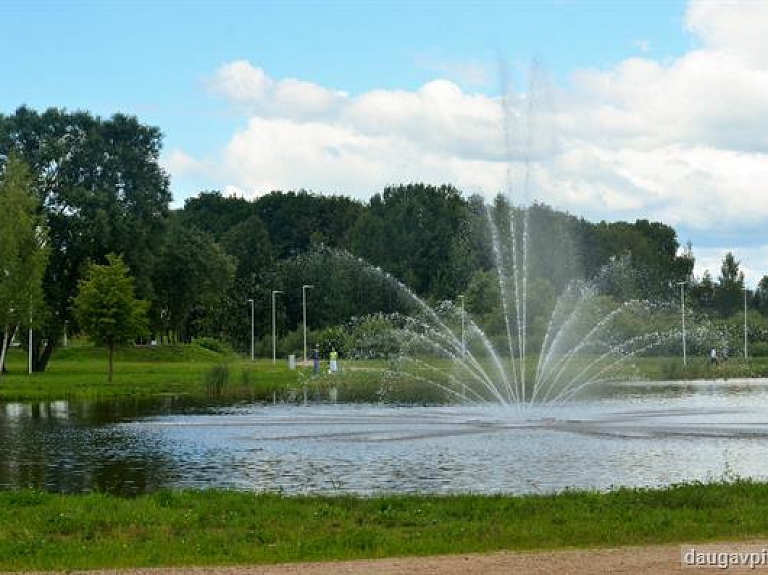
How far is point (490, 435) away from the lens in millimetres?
31859

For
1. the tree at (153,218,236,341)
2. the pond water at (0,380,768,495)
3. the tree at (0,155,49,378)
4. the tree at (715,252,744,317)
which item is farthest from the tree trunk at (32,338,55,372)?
the tree at (715,252,744,317)

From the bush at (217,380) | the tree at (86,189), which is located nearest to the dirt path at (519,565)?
the bush at (217,380)

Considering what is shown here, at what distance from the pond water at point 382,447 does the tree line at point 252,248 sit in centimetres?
1569

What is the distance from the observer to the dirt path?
12891 mm

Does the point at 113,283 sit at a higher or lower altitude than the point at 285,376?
higher

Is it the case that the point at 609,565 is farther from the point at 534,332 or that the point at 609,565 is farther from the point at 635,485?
the point at 534,332

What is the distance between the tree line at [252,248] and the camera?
71.2 metres

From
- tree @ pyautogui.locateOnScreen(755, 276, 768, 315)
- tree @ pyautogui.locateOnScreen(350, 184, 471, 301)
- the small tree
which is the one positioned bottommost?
the small tree

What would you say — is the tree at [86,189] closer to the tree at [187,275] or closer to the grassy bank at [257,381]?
the grassy bank at [257,381]

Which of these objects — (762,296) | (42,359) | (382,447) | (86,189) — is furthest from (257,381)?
(762,296)

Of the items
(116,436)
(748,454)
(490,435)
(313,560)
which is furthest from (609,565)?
(116,436)

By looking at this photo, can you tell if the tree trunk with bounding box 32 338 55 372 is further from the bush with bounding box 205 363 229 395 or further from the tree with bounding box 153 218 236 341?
the bush with bounding box 205 363 229 395

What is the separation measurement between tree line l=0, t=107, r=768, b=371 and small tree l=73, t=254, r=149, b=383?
896mm

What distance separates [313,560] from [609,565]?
3.59 metres
